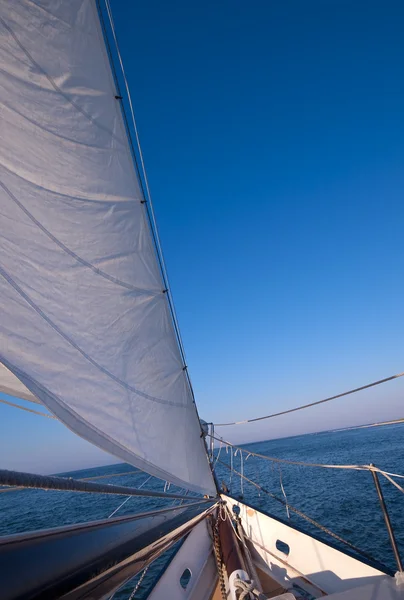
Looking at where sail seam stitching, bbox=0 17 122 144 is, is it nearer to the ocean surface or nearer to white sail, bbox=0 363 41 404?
white sail, bbox=0 363 41 404

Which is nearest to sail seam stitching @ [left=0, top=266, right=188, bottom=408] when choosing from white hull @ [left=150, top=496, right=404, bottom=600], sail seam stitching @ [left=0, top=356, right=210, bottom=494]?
sail seam stitching @ [left=0, top=356, right=210, bottom=494]

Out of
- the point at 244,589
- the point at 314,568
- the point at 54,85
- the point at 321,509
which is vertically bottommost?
the point at 321,509

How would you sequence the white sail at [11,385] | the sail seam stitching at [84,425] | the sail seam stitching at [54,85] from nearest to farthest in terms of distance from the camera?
the sail seam stitching at [84,425] < the sail seam stitching at [54,85] < the white sail at [11,385]

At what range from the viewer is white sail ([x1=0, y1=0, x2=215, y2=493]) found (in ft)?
7.00

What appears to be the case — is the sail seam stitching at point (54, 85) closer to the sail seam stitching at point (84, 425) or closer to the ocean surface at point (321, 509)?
the sail seam stitching at point (84, 425)

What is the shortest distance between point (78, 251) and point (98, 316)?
Answer: 611mm

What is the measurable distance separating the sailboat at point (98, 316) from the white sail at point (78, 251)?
1 centimetres

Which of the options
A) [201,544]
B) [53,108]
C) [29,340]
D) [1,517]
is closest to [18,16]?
[53,108]

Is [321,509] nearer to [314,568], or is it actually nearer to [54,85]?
[314,568]

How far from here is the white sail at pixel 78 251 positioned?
2.13 metres

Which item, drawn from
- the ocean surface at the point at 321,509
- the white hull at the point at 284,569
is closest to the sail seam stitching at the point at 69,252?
the white hull at the point at 284,569

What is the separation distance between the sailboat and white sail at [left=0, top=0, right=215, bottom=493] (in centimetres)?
1

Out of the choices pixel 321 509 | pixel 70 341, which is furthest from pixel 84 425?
pixel 321 509

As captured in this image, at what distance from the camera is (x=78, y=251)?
9.14 feet
